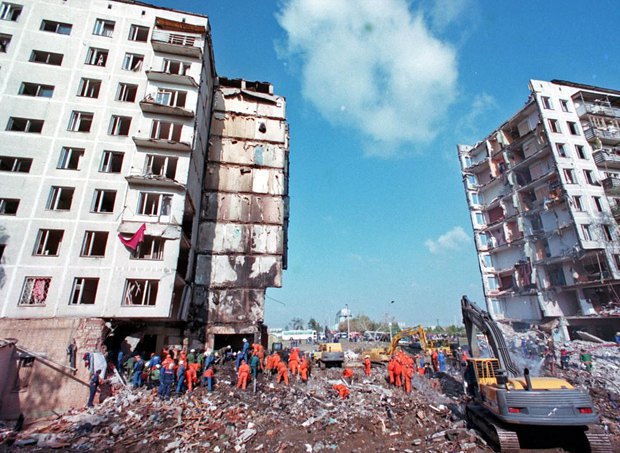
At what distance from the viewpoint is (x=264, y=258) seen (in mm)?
25938

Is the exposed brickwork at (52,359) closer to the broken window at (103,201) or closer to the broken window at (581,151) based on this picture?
the broken window at (103,201)

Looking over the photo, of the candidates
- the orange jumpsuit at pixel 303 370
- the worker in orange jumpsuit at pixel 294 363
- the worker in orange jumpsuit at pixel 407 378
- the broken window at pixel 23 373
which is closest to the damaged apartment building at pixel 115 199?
the broken window at pixel 23 373

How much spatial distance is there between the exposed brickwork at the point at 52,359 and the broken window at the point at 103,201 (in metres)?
6.49

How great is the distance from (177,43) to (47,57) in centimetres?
854

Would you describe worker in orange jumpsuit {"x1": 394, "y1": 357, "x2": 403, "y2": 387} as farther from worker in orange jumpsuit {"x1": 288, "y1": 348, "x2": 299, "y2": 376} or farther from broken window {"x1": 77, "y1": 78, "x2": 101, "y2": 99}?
broken window {"x1": 77, "y1": 78, "x2": 101, "y2": 99}

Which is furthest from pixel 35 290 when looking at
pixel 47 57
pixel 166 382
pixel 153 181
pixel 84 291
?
pixel 47 57

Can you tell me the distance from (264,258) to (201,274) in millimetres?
5176

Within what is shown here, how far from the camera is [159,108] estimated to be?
68.7ft

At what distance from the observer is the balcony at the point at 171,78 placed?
2148 cm

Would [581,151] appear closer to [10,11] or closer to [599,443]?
[599,443]

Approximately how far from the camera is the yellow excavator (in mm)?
7504

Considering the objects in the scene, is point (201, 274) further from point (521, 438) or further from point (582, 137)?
point (582, 137)

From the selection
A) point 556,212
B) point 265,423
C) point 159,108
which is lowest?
point 265,423

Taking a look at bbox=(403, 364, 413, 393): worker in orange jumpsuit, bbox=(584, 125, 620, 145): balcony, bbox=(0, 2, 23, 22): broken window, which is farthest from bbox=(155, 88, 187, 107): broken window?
bbox=(584, 125, 620, 145): balcony
